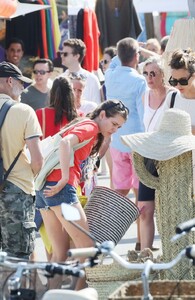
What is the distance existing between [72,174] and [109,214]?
1.31ft

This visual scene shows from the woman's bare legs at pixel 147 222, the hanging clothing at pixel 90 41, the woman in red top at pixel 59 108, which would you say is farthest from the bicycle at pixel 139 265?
the hanging clothing at pixel 90 41

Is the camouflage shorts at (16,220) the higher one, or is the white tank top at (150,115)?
the white tank top at (150,115)

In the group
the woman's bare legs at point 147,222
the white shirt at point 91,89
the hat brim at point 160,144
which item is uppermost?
the hat brim at point 160,144

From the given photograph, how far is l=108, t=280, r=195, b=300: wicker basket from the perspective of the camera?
499 centimetres

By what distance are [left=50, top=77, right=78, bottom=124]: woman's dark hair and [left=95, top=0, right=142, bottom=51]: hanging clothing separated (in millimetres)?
8791

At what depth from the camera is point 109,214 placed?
299 inches

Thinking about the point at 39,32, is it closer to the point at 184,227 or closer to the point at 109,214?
the point at 109,214

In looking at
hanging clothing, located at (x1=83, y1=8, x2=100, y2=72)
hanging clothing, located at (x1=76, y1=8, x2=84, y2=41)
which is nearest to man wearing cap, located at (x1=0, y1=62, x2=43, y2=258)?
hanging clothing, located at (x1=83, y1=8, x2=100, y2=72)

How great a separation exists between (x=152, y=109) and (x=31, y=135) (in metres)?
2.48

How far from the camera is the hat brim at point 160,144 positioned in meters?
7.19

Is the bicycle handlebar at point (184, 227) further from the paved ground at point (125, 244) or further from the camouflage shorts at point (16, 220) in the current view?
the paved ground at point (125, 244)

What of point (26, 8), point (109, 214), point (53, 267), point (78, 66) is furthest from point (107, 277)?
point (26, 8)

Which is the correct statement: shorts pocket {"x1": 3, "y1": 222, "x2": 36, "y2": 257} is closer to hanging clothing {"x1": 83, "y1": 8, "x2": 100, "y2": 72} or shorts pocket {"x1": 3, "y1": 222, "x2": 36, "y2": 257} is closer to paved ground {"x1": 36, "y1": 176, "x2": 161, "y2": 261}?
paved ground {"x1": 36, "y1": 176, "x2": 161, "y2": 261}

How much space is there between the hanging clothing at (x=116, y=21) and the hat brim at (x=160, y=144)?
9.86 m
